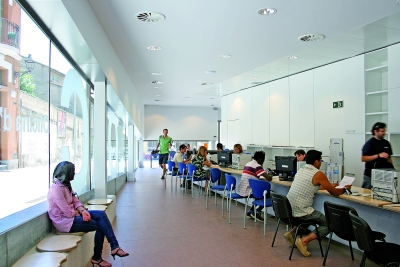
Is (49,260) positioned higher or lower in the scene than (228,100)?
lower

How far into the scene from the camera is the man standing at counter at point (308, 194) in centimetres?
408

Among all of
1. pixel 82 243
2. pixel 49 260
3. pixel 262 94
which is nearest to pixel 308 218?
pixel 82 243

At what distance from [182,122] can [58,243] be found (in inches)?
583

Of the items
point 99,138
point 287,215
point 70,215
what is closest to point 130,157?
point 99,138

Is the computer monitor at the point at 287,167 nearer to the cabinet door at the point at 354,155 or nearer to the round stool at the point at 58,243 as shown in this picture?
the cabinet door at the point at 354,155

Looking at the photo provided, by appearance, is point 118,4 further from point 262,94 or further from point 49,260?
point 262,94

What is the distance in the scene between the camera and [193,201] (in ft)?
25.4

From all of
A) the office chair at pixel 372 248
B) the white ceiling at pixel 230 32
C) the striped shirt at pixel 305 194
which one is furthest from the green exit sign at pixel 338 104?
the office chair at pixel 372 248

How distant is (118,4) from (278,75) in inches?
229

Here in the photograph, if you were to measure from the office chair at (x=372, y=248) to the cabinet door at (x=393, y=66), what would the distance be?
3958mm

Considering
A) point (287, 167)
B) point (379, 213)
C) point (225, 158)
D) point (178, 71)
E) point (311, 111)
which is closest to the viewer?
point (379, 213)

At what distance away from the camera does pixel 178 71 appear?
7.75 meters

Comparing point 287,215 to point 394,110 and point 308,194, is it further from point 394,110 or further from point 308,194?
point 394,110

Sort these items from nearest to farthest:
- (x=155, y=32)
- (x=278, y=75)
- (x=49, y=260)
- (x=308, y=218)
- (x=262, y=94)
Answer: (x=49, y=260) → (x=308, y=218) → (x=155, y=32) → (x=278, y=75) → (x=262, y=94)
